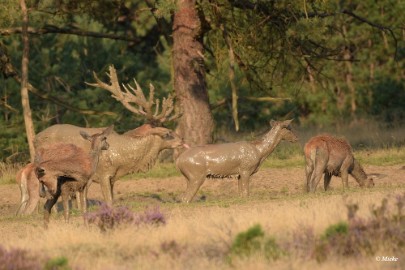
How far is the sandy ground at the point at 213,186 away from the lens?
2417cm

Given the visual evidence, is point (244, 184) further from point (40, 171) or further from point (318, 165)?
point (40, 171)

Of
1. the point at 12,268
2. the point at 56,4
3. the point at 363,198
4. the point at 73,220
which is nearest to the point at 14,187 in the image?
the point at 56,4

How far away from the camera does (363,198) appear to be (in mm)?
17219

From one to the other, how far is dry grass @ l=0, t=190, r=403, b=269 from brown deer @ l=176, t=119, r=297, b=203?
11.8 feet

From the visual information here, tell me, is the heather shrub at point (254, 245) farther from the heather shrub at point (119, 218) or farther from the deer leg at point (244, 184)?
the deer leg at point (244, 184)

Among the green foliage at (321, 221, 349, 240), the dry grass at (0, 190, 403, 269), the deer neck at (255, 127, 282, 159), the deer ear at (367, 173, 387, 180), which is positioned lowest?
the deer ear at (367, 173, 387, 180)

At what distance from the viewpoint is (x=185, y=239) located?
13.9m

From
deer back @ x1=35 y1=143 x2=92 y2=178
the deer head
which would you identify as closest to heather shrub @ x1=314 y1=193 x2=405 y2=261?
deer back @ x1=35 y1=143 x2=92 y2=178

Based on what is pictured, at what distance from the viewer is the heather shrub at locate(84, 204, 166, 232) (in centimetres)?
1518

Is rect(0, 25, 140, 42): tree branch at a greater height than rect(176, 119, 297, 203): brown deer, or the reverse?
rect(0, 25, 140, 42): tree branch

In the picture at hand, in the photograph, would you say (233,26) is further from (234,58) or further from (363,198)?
(363,198)

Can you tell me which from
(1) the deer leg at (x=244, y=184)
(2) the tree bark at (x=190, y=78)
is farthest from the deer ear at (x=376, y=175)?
(2) the tree bark at (x=190, y=78)

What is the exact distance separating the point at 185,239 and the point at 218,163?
7055 millimetres

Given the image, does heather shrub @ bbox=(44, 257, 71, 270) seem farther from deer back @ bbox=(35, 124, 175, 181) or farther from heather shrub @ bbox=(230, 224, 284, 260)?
deer back @ bbox=(35, 124, 175, 181)
